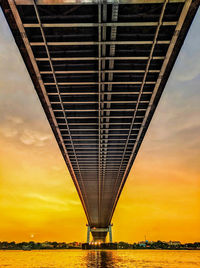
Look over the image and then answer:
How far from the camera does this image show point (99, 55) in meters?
17.0

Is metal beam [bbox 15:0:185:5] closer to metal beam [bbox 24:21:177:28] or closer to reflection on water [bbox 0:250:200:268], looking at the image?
metal beam [bbox 24:21:177:28]

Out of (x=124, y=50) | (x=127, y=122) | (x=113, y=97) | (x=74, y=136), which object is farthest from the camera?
(x=74, y=136)

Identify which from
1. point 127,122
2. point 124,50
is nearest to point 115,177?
point 127,122

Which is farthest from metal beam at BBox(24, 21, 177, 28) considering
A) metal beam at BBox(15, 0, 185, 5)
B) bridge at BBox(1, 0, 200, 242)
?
metal beam at BBox(15, 0, 185, 5)

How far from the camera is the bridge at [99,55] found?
46.9 feet

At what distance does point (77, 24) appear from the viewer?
47.4 ft

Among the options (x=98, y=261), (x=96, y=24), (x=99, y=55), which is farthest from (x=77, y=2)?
(x=98, y=261)

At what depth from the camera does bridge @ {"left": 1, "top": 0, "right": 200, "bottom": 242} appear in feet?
46.9

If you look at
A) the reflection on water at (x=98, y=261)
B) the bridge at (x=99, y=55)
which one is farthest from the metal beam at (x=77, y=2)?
the reflection on water at (x=98, y=261)

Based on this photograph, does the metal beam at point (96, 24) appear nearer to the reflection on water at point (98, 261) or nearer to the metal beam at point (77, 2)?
the metal beam at point (77, 2)

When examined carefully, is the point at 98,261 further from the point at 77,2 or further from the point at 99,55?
the point at 77,2

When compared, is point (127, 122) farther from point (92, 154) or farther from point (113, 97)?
point (92, 154)

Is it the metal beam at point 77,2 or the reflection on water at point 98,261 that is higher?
the metal beam at point 77,2

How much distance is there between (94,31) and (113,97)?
8357 millimetres
